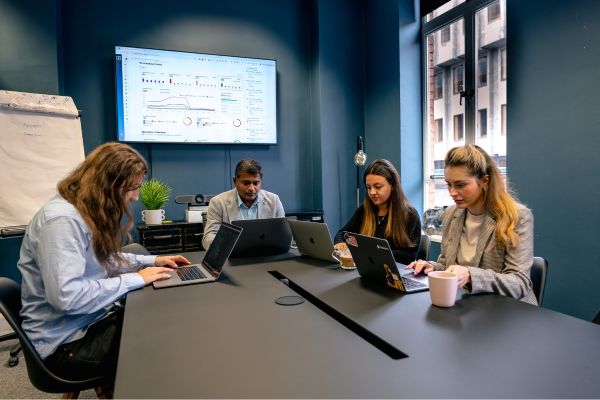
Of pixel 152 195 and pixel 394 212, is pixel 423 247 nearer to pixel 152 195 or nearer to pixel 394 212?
pixel 394 212

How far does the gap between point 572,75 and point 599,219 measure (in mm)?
838

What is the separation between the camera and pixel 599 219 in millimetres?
2113

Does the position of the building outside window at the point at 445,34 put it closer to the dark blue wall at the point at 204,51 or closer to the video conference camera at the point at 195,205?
the dark blue wall at the point at 204,51

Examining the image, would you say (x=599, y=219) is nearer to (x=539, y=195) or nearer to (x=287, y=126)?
(x=539, y=195)

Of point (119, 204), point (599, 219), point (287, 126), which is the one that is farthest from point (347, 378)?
point (287, 126)

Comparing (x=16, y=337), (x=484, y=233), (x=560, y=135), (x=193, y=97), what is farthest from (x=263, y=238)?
(x=193, y=97)

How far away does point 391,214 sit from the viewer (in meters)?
2.25

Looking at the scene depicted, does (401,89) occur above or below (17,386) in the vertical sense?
above

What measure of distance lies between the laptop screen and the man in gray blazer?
2.31 feet

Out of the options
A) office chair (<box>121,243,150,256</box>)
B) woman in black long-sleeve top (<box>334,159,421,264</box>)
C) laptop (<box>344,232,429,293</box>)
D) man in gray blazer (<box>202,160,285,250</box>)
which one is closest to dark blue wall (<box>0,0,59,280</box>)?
office chair (<box>121,243,150,256</box>)

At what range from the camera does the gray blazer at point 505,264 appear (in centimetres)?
→ 131

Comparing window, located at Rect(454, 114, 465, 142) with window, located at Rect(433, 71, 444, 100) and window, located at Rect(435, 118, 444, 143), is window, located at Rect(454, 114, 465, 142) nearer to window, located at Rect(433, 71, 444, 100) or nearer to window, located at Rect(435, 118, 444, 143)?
window, located at Rect(435, 118, 444, 143)

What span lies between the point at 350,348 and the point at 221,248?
36.2 inches

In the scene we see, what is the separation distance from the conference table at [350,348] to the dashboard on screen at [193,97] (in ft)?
7.98
